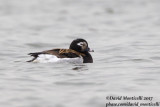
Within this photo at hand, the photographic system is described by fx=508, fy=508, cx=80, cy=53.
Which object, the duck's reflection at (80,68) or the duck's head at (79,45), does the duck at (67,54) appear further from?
the duck's reflection at (80,68)

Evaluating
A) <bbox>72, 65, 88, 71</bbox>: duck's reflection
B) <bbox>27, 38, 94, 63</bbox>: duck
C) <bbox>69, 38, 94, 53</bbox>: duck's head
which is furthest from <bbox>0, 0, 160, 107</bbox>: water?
<bbox>69, 38, 94, 53</bbox>: duck's head

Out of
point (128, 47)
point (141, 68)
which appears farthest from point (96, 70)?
point (128, 47)

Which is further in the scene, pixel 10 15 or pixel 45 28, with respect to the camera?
pixel 10 15

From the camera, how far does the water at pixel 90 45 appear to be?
29.1 ft

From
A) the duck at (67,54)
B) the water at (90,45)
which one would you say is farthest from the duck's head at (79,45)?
the water at (90,45)

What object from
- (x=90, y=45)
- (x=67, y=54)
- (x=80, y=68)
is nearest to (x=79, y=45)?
(x=67, y=54)

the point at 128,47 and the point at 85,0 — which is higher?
the point at 85,0

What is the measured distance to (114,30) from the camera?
1892 cm

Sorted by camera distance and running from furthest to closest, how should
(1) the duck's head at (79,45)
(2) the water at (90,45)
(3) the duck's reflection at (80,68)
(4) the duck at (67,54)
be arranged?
(1) the duck's head at (79,45), (4) the duck at (67,54), (3) the duck's reflection at (80,68), (2) the water at (90,45)

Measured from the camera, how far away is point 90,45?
15734 mm

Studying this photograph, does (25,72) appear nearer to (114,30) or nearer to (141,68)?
(141,68)

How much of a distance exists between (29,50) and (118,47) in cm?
263

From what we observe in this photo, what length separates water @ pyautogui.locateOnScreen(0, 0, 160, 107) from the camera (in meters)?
8.86

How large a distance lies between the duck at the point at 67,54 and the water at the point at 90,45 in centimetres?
18
